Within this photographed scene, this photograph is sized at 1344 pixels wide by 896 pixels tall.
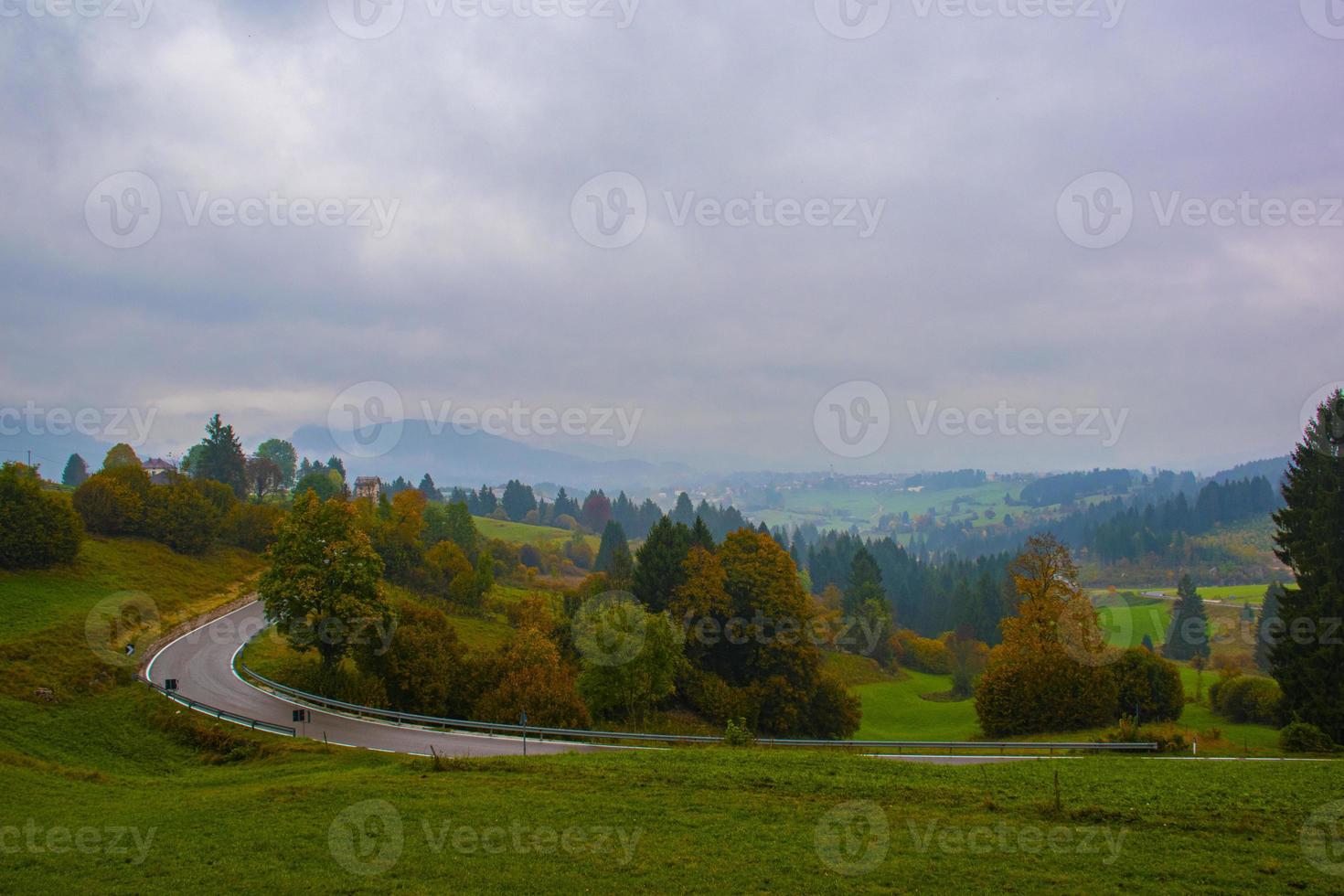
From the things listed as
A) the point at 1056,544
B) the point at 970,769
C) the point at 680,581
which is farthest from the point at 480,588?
the point at 970,769

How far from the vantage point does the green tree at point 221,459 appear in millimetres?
104325

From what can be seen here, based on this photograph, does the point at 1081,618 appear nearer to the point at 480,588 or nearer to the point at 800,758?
the point at 800,758

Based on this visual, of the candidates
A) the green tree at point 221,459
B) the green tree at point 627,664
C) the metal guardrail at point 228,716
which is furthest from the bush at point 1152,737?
the green tree at point 221,459

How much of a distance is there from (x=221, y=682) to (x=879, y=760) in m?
34.6

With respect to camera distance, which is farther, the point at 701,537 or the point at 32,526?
the point at 701,537

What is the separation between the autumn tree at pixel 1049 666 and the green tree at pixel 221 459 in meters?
102

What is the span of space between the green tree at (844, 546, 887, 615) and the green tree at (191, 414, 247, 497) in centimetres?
8866

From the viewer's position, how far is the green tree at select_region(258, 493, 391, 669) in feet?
124

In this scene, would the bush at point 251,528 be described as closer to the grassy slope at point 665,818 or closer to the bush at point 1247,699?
the grassy slope at point 665,818

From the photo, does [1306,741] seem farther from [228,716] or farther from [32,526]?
[32,526]

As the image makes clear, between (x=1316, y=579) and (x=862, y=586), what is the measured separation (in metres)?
73.9

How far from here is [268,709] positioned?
34.5 meters

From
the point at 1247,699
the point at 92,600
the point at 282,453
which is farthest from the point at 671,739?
the point at 282,453

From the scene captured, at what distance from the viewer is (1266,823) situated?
15.7m
